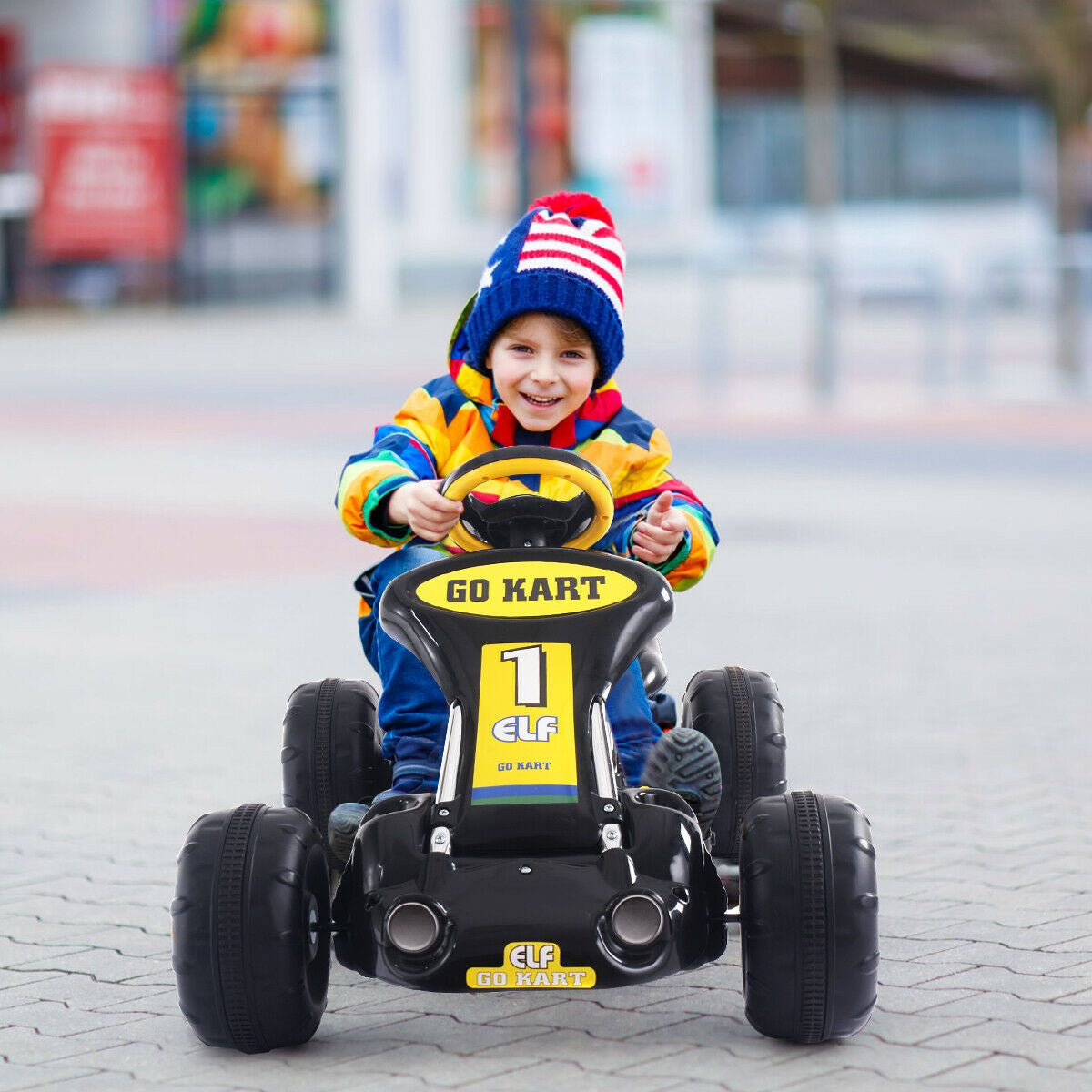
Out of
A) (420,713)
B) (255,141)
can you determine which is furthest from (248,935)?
(255,141)

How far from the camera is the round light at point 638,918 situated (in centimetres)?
327

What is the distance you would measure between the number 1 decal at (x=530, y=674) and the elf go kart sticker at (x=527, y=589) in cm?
6

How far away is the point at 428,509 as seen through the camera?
353 centimetres

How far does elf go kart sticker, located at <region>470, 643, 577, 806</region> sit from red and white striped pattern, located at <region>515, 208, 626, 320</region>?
0.74 meters

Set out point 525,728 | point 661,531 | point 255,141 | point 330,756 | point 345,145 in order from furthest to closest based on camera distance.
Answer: point 255,141 → point 345,145 → point 330,756 → point 661,531 → point 525,728

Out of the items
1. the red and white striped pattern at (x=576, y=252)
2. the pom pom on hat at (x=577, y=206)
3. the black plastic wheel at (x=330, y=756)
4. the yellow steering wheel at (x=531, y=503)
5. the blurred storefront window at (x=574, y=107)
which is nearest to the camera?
the yellow steering wheel at (x=531, y=503)

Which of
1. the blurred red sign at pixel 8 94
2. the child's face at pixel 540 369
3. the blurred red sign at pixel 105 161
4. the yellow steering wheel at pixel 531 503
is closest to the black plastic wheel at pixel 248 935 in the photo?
the yellow steering wheel at pixel 531 503

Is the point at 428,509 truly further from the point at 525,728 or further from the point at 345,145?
the point at 345,145

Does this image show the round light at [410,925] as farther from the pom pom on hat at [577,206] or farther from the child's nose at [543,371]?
the pom pom on hat at [577,206]

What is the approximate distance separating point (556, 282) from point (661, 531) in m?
0.47

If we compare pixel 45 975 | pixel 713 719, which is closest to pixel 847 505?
pixel 713 719

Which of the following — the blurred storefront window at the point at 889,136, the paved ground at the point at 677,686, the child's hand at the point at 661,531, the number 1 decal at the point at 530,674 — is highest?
the blurred storefront window at the point at 889,136

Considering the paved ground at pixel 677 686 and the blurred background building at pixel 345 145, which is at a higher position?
the blurred background building at pixel 345 145

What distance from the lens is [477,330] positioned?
3.87m
